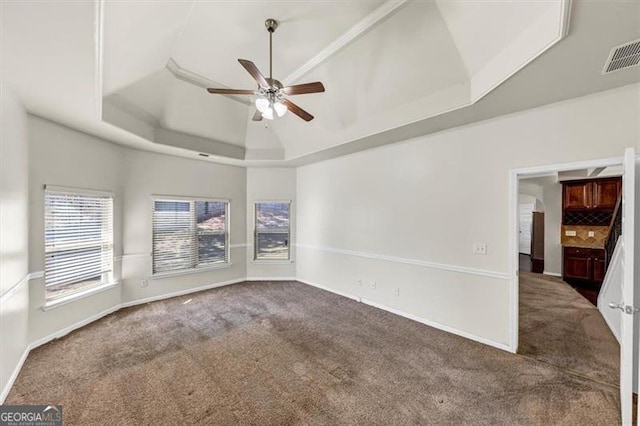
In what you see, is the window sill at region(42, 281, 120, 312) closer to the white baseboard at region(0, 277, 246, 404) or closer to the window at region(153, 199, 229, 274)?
the white baseboard at region(0, 277, 246, 404)

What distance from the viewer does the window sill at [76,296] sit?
3.21 metres

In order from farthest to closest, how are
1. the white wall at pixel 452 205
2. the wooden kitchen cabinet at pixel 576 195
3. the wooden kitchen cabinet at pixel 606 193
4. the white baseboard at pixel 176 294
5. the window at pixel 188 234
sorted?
1. the wooden kitchen cabinet at pixel 576 195
2. the wooden kitchen cabinet at pixel 606 193
3. the window at pixel 188 234
4. the white baseboard at pixel 176 294
5. the white wall at pixel 452 205

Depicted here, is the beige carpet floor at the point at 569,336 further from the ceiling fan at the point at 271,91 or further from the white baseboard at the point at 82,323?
the white baseboard at the point at 82,323

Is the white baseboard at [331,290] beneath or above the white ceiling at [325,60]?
beneath

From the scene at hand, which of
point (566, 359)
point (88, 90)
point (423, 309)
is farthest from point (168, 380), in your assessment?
point (566, 359)

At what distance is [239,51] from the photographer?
10.4ft

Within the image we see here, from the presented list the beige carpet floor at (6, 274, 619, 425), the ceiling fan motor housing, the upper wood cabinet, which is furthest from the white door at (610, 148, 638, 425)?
the upper wood cabinet

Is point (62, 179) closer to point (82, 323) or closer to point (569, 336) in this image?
point (82, 323)

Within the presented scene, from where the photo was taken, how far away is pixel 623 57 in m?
1.91

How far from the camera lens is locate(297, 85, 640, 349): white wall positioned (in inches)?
102

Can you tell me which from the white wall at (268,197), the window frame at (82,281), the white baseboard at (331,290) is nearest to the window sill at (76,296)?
the window frame at (82,281)

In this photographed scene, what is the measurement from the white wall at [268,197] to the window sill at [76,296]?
A: 2.57 metres

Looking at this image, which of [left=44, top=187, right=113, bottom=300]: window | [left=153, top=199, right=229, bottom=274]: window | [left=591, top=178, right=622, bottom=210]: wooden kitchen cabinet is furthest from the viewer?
[left=591, top=178, right=622, bottom=210]: wooden kitchen cabinet

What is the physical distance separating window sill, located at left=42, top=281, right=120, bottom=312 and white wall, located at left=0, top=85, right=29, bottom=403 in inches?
11.0
